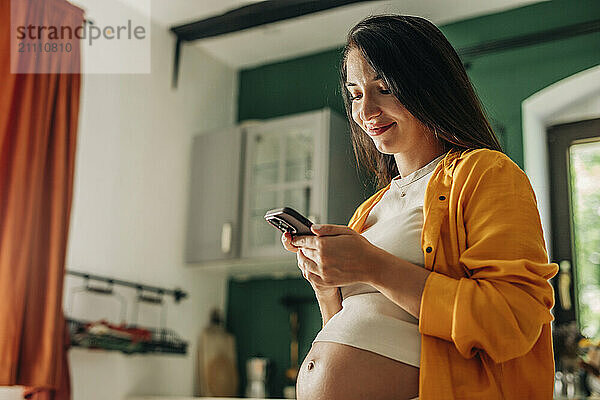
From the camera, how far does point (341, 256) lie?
92 cm

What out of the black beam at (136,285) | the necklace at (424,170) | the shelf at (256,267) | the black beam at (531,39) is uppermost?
the black beam at (531,39)

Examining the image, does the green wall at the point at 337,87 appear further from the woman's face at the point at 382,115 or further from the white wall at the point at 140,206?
the woman's face at the point at 382,115

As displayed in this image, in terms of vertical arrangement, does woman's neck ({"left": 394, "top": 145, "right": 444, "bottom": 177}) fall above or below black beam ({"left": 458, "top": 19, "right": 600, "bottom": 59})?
below

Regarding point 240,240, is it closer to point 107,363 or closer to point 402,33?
point 107,363

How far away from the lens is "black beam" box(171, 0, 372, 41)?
10.4 ft

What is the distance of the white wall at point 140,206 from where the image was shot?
296 centimetres

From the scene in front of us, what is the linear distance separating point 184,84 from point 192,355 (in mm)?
1437

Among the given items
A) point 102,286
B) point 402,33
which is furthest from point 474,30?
point 402,33

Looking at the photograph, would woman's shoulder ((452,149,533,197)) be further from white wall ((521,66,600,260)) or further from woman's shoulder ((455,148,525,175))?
white wall ((521,66,600,260))

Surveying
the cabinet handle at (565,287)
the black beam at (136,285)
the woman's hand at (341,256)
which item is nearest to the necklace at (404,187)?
the woman's hand at (341,256)

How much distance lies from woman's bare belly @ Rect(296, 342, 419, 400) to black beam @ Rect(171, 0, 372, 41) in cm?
234

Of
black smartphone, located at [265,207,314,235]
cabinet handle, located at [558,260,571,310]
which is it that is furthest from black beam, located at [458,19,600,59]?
black smartphone, located at [265,207,314,235]

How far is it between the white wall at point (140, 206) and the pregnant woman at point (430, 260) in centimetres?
206

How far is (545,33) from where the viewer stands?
121 inches
